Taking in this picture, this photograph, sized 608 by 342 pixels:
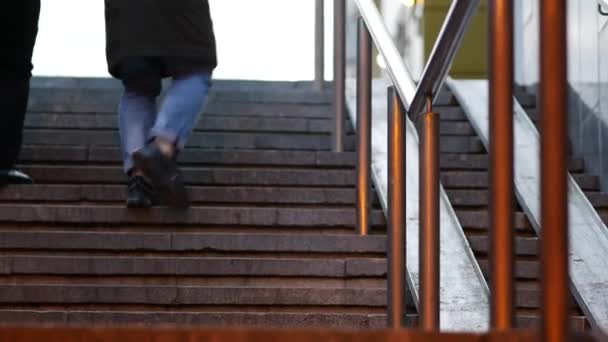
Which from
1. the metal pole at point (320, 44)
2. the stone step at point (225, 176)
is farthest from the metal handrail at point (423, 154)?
the metal pole at point (320, 44)

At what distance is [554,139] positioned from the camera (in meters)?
1.87

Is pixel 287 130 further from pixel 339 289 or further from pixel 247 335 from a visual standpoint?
pixel 247 335

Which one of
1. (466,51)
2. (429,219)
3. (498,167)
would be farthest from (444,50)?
(466,51)

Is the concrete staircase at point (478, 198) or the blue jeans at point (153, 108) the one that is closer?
the concrete staircase at point (478, 198)

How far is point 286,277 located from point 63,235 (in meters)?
0.62

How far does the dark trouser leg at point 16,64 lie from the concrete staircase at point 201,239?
14cm

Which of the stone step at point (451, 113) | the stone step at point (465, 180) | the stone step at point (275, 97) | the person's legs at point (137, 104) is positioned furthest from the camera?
the stone step at point (275, 97)

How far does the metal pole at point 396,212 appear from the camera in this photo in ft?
11.0

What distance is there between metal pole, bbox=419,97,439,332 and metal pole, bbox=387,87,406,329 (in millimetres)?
311

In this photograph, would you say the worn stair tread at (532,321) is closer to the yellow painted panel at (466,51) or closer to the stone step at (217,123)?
the stone step at (217,123)

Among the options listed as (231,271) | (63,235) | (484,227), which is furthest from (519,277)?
(63,235)

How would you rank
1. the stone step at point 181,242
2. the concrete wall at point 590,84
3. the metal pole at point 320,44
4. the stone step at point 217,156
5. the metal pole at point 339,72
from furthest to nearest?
the metal pole at point 320,44 → the metal pole at point 339,72 → the concrete wall at point 590,84 → the stone step at point 217,156 → the stone step at point 181,242

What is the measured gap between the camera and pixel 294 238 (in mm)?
4211

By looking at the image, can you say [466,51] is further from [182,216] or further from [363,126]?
[182,216]
